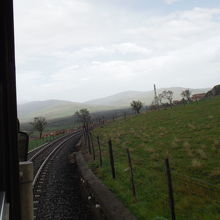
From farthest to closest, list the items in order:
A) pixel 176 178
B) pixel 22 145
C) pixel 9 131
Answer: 1. pixel 176 178
2. pixel 22 145
3. pixel 9 131

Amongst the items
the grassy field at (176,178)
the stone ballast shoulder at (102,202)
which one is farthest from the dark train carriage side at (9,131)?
the stone ballast shoulder at (102,202)

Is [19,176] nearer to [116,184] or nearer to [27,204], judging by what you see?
[27,204]

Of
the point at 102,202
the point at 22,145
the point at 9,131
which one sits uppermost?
the point at 9,131

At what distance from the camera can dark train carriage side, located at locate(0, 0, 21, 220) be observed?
3.47 meters

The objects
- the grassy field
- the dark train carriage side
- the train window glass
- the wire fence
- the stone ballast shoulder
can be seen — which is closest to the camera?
the dark train carriage side

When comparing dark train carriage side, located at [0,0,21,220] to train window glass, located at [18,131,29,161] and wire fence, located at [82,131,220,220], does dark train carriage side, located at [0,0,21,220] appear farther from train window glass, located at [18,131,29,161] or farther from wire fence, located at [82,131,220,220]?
wire fence, located at [82,131,220,220]

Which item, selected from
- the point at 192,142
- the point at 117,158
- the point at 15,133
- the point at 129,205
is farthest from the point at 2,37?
the point at 192,142

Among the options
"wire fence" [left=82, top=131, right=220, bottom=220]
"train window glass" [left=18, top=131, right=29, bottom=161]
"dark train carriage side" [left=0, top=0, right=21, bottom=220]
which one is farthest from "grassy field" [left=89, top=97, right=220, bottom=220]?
"dark train carriage side" [left=0, top=0, right=21, bottom=220]

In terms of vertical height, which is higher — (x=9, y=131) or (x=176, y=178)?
(x=9, y=131)

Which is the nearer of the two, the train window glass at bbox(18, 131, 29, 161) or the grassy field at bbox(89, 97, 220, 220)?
the train window glass at bbox(18, 131, 29, 161)

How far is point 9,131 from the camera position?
3.67m

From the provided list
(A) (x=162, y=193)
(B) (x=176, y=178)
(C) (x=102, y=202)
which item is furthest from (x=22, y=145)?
(B) (x=176, y=178)

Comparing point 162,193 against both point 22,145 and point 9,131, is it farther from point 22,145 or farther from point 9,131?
point 9,131

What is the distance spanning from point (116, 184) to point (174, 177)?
2.42 m
